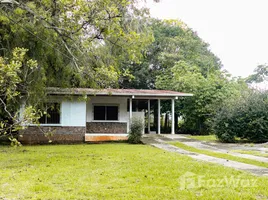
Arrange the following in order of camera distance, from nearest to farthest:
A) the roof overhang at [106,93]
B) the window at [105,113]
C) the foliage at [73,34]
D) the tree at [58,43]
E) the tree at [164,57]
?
the tree at [58,43] → the foliage at [73,34] → the roof overhang at [106,93] → the window at [105,113] → the tree at [164,57]

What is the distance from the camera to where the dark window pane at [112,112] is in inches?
712

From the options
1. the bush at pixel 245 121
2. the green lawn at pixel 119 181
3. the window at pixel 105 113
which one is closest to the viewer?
the green lawn at pixel 119 181

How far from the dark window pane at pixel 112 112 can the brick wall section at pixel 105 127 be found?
1.34ft

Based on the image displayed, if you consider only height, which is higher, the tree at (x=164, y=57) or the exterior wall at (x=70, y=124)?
the tree at (x=164, y=57)

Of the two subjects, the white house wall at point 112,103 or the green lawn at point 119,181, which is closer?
the green lawn at point 119,181

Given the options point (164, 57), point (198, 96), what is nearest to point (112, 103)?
point (198, 96)

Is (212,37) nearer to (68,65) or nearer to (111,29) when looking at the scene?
(68,65)

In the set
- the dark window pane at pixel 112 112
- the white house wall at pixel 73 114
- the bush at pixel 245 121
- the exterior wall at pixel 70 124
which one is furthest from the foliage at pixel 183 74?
the exterior wall at pixel 70 124

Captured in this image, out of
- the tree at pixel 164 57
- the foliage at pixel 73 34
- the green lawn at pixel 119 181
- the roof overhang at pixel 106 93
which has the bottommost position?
the green lawn at pixel 119 181

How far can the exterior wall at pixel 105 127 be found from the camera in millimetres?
17719

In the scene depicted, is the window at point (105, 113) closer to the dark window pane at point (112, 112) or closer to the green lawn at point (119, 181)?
the dark window pane at point (112, 112)

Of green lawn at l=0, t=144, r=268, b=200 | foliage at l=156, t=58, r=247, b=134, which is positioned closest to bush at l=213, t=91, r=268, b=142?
foliage at l=156, t=58, r=247, b=134

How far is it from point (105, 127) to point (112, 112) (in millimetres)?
1062

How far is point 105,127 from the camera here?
17.8 meters
